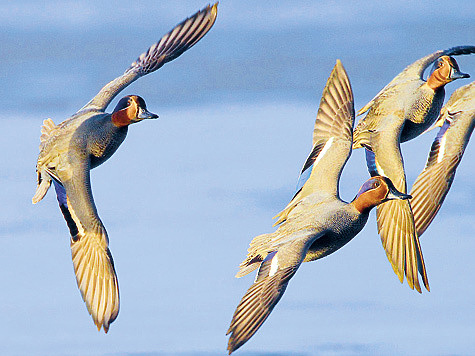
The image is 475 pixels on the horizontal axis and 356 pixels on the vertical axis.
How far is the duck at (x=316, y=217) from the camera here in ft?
41.3

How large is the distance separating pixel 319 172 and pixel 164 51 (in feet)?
8.48

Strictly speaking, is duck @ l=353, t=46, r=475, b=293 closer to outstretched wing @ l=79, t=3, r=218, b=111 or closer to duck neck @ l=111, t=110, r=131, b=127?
outstretched wing @ l=79, t=3, r=218, b=111

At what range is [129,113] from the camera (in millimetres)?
14867

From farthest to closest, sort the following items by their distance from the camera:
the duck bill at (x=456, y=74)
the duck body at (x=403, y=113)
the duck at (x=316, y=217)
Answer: the duck bill at (x=456, y=74) < the duck body at (x=403, y=113) < the duck at (x=316, y=217)

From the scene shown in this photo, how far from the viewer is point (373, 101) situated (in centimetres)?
1619

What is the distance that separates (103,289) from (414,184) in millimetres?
4291

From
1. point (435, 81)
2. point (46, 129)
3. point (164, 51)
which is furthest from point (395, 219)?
point (46, 129)

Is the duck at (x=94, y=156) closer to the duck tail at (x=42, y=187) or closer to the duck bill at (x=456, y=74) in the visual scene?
the duck tail at (x=42, y=187)

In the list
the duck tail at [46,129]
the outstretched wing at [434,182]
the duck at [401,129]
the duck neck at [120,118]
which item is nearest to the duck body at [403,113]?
the duck at [401,129]

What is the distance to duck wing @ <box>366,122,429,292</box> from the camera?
48.6 feet

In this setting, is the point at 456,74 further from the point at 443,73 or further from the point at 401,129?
the point at 401,129

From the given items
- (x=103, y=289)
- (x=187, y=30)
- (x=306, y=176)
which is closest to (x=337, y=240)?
(x=306, y=176)

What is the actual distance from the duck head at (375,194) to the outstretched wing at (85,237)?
8.13 feet

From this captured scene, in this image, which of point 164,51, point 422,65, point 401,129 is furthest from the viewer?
point 422,65
